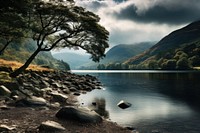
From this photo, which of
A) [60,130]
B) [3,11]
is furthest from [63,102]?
[60,130]

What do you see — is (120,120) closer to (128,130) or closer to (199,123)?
(128,130)

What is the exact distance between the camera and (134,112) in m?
24.4

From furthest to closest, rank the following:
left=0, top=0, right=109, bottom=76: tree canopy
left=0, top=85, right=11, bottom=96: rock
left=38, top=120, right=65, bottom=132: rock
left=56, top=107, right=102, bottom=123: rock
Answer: left=0, top=0, right=109, bottom=76: tree canopy < left=0, top=85, right=11, bottom=96: rock < left=56, top=107, right=102, bottom=123: rock < left=38, top=120, right=65, bottom=132: rock

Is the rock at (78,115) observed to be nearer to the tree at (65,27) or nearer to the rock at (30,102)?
the rock at (30,102)

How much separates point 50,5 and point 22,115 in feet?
83.3

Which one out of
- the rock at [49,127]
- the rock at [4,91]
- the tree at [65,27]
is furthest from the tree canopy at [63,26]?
the rock at [49,127]

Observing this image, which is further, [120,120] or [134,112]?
[134,112]

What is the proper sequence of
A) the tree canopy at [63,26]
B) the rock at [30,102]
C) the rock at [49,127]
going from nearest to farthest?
the rock at [49,127], the rock at [30,102], the tree canopy at [63,26]

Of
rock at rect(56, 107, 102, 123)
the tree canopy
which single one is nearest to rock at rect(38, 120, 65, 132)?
rock at rect(56, 107, 102, 123)

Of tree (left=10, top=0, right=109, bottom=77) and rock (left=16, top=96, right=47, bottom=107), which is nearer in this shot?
rock (left=16, top=96, right=47, bottom=107)

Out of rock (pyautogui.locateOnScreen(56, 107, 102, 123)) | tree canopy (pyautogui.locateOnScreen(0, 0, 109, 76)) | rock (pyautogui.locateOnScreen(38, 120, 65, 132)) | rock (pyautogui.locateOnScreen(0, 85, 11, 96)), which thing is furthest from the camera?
tree canopy (pyautogui.locateOnScreen(0, 0, 109, 76))

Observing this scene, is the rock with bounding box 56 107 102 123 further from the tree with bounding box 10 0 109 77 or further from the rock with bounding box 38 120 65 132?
the tree with bounding box 10 0 109 77

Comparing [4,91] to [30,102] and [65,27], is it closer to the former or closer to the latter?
[30,102]

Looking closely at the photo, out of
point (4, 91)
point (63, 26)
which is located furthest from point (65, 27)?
point (4, 91)
